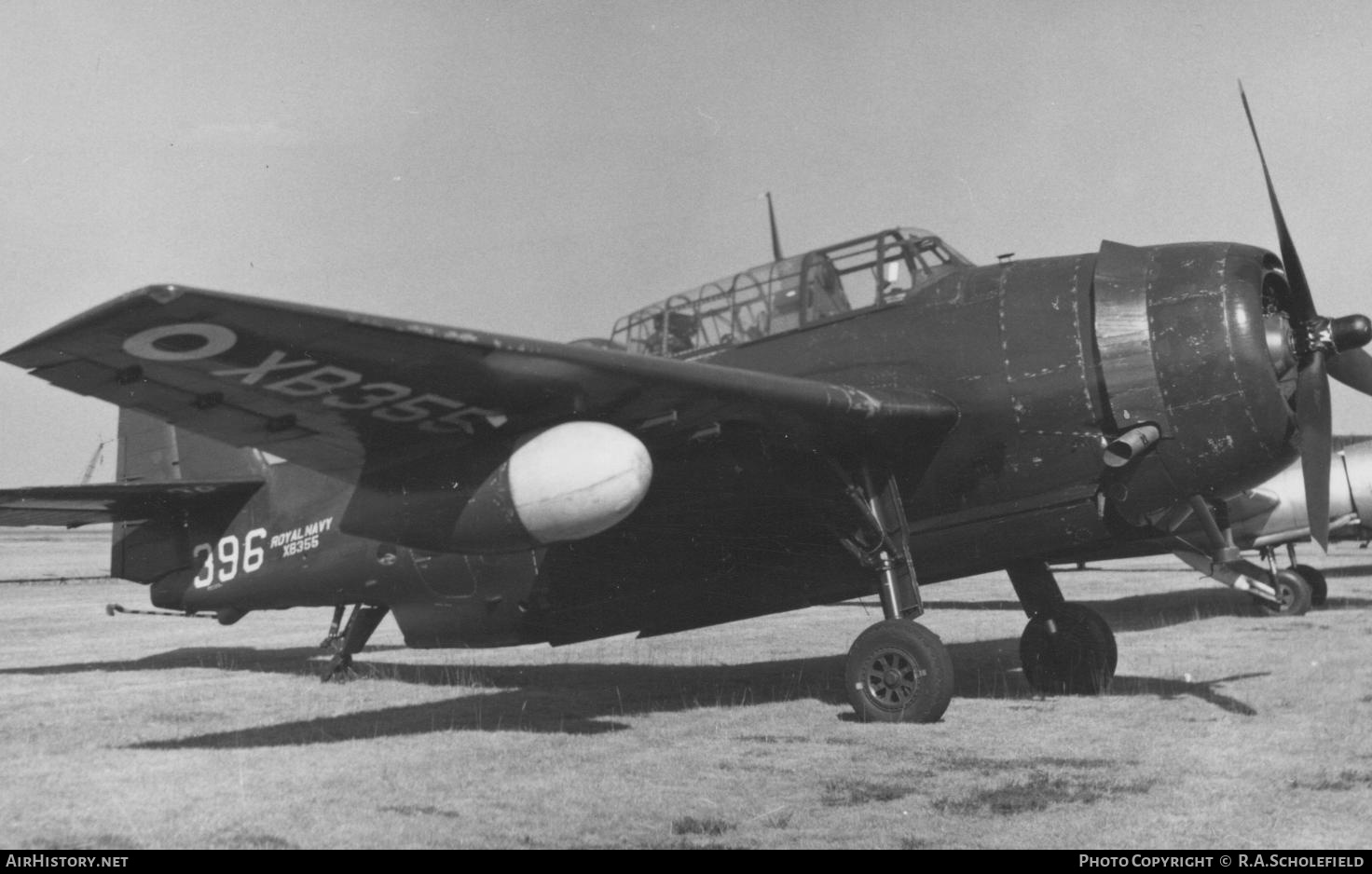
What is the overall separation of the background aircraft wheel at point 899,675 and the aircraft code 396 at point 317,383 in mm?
2705

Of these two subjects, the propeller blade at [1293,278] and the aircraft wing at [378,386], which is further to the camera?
the propeller blade at [1293,278]

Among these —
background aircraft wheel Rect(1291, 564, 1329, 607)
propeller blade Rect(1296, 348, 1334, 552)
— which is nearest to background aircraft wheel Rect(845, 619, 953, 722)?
propeller blade Rect(1296, 348, 1334, 552)

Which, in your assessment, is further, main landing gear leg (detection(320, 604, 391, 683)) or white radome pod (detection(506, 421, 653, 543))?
main landing gear leg (detection(320, 604, 391, 683))

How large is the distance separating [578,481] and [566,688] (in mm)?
3968

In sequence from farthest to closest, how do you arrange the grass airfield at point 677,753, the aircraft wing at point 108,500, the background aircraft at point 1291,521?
the background aircraft at point 1291,521, the aircraft wing at point 108,500, the grass airfield at point 677,753

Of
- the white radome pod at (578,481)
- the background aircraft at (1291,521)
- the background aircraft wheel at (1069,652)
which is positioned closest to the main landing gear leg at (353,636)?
the white radome pod at (578,481)

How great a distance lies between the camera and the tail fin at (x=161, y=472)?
1024 cm

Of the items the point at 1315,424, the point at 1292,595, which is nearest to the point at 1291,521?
A: the point at 1292,595

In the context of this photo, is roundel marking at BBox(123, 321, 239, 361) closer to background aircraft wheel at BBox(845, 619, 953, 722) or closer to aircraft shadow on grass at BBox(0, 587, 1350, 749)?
aircraft shadow on grass at BBox(0, 587, 1350, 749)

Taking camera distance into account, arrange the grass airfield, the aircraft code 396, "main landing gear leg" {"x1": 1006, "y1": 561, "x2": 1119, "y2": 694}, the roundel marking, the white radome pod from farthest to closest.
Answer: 1. "main landing gear leg" {"x1": 1006, "y1": 561, "x2": 1119, "y2": 694}
2. the white radome pod
3. the aircraft code 396
4. the roundel marking
5. the grass airfield

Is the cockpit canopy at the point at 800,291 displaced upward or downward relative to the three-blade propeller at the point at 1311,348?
upward

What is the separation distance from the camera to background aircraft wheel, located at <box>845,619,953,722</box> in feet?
21.9

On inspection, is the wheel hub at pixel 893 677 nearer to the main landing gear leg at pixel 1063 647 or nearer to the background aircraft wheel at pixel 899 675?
the background aircraft wheel at pixel 899 675

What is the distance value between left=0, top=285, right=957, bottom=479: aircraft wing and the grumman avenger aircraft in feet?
0.06
